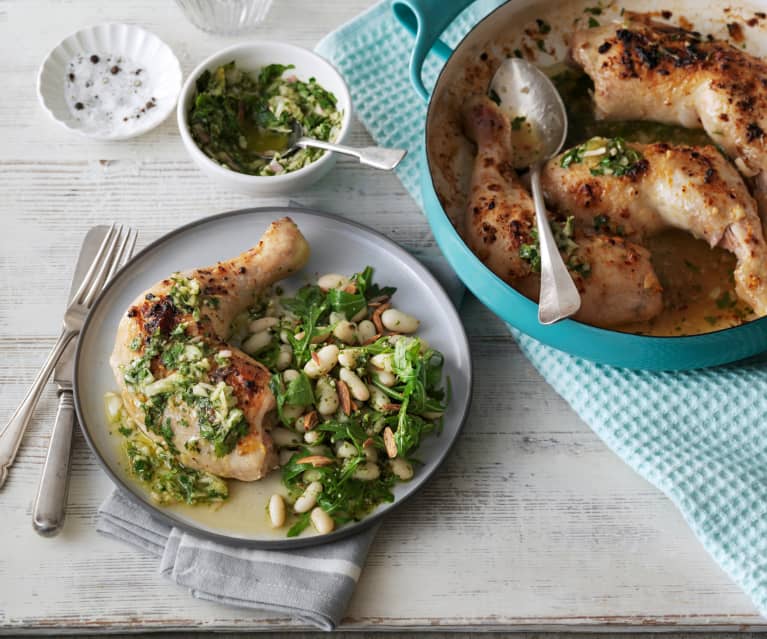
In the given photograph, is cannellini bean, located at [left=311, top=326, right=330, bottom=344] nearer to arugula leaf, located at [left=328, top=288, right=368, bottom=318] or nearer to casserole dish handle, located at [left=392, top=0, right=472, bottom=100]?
arugula leaf, located at [left=328, top=288, right=368, bottom=318]

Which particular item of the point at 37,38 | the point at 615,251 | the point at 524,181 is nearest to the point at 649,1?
the point at 524,181

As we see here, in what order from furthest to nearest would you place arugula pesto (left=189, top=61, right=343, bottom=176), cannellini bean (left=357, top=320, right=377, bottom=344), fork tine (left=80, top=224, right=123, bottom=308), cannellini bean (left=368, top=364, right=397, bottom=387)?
arugula pesto (left=189, top=61, right=343, bottom=176), fork tine (left=80, top=224, right=123, bottom=308), cannellini bean (left=357, top=320, right=377, bottom=344), cannellini bean (left=368, top=364, right=397, bottom=387)

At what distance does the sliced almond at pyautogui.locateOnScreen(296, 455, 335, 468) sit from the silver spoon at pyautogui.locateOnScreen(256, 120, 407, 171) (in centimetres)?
67

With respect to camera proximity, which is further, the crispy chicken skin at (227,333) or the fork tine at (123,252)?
the fork tine at (123,252)

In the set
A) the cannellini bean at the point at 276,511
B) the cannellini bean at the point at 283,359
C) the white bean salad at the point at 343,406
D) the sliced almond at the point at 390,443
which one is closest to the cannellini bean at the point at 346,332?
the white bean salad at the point at 343,406

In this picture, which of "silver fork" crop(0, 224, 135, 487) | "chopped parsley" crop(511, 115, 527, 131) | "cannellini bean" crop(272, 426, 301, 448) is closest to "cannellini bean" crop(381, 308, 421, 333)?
"cannellini bean" crop(272, 426, 301, 448)

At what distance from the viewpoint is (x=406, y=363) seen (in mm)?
1774

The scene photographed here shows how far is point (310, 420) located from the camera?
5.80 feet

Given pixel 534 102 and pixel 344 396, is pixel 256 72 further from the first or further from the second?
pixel 344 396

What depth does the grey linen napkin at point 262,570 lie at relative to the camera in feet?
5.56

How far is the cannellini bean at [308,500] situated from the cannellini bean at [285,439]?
4.0 inches

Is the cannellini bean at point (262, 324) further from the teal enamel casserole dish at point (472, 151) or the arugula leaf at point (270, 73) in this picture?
the arugula leaf at point (270, 73)

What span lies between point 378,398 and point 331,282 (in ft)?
1.06

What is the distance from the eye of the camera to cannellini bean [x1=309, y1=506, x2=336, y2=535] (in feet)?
5.54
